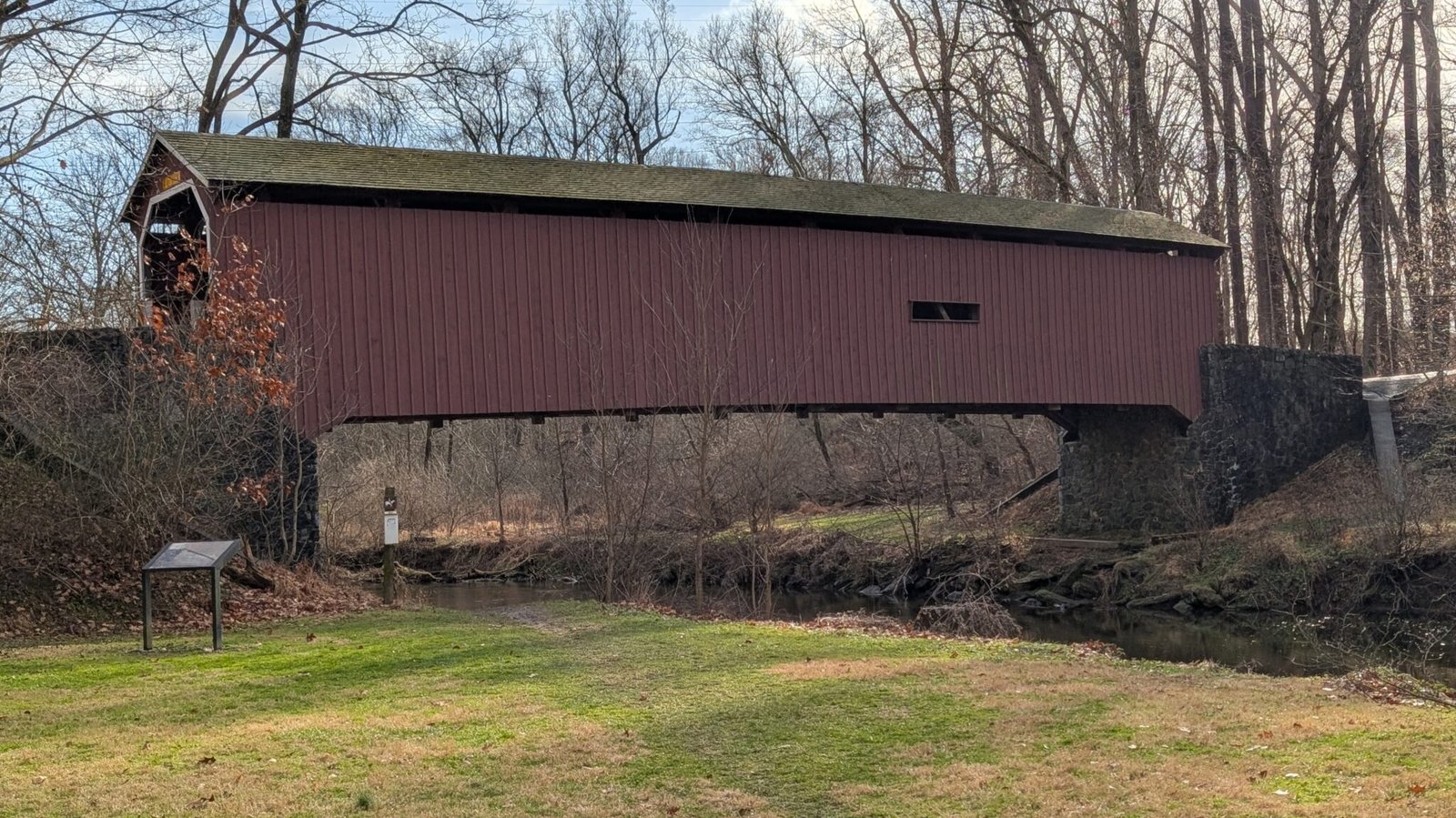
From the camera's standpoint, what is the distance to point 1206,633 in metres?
15.6

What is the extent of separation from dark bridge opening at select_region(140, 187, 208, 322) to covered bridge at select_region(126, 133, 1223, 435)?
8 cm

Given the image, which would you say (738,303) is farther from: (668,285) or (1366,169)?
(1366,169)

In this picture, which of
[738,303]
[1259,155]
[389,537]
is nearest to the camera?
[389,537]

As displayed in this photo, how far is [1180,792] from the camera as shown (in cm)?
514

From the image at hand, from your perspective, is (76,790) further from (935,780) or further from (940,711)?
(940,711)

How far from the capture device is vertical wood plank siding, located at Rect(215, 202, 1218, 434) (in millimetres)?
14016

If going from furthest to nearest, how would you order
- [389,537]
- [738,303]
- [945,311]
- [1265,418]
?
[1265,418]
[945,311]
[738,303]
[389,537]

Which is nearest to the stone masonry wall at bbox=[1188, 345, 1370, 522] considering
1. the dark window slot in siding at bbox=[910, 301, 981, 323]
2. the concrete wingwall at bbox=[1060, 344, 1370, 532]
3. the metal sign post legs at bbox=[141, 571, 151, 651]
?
the concrete wingwall at bbox=[1060, 344, 1370, 532]

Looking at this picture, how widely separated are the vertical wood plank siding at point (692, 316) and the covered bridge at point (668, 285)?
0.03 metres

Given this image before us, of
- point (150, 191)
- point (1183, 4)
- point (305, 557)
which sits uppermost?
point (1183, 4)

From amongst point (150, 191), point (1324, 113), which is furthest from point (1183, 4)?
point (150, 191)

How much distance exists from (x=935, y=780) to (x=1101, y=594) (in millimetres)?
14176

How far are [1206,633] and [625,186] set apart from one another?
361 inches

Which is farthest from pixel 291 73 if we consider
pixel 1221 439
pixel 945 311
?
pixel 1221 439
